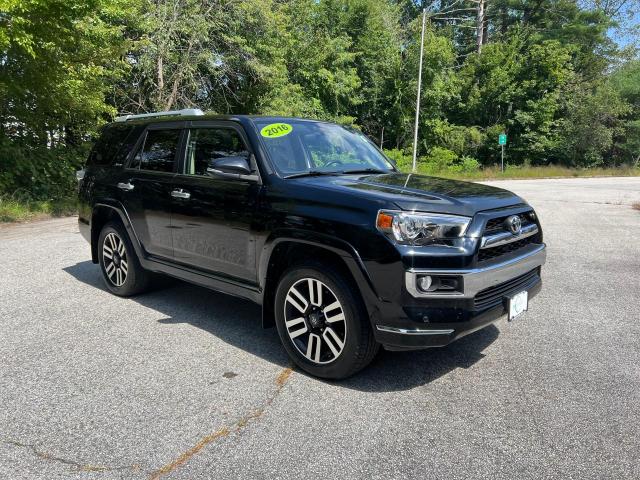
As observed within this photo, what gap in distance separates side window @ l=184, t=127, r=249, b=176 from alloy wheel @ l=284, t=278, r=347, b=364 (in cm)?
123

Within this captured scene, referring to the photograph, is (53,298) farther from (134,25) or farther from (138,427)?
(134,25)

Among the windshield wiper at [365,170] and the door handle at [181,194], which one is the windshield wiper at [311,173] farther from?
the door handle at [181,194]

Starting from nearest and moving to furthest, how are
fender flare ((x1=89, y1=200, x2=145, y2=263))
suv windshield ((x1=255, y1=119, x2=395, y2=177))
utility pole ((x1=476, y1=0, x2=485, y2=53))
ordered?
suv windshield ((x1=255, y1=119, x2=395, y2=177))
fender flare ((x1=89, y1=200, x2=145, y2=263))
utility pole ((x1=476, y1=0, x2=485, y2=53))

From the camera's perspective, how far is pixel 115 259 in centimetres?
557

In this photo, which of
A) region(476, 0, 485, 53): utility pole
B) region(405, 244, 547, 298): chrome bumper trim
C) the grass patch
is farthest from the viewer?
region(476, 0, 485, 53): utility pole

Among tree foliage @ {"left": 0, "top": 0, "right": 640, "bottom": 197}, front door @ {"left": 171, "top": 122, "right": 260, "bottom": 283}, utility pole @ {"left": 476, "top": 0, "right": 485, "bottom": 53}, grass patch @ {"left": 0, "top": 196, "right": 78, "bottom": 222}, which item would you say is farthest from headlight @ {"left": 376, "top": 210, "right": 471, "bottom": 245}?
utility pole @ {"left": 476, "top": 0, "right": 485, "bottom": 53}

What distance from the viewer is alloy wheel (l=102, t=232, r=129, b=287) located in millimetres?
5465

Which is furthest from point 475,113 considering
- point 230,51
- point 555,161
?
point 230,51

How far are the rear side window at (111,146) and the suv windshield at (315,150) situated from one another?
2024mm

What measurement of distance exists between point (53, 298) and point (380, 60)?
36.9 metres

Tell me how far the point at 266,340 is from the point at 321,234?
1359mm

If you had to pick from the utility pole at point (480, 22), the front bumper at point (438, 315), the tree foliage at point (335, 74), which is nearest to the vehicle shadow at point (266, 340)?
the front bumper at point (438, 315)

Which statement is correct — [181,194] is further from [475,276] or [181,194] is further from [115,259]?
[475,276]

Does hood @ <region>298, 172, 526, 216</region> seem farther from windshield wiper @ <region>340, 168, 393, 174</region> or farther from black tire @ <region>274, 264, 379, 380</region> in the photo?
black tire @ <region>274, 264, 379, 380</region>
